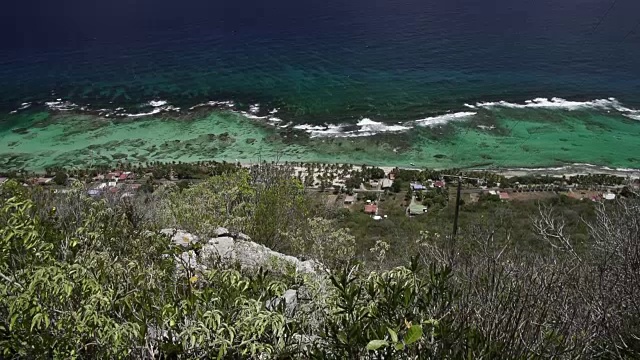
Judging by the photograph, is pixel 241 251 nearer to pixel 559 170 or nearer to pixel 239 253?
pixel 239 253

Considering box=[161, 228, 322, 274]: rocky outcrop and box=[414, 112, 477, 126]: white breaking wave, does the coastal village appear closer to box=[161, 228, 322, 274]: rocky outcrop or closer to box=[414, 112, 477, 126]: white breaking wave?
box=[414, 112, 477, 126]: white breaking wave

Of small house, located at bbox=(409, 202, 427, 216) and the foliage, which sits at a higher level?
the foliage

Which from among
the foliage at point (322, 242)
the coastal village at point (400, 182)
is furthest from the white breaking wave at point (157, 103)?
the foliage at point (322, 242)

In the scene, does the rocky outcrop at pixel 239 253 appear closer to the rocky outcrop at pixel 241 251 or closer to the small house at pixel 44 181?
the rocky outcrop at pixel 241 251

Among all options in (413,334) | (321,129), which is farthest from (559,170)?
(413,334)

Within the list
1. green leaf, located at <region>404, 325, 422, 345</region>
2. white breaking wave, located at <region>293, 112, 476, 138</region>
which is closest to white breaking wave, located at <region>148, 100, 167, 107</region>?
white breaking wave, located at <region>293, 112, 476, 138</region>

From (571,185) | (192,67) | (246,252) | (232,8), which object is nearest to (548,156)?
(571,185)
